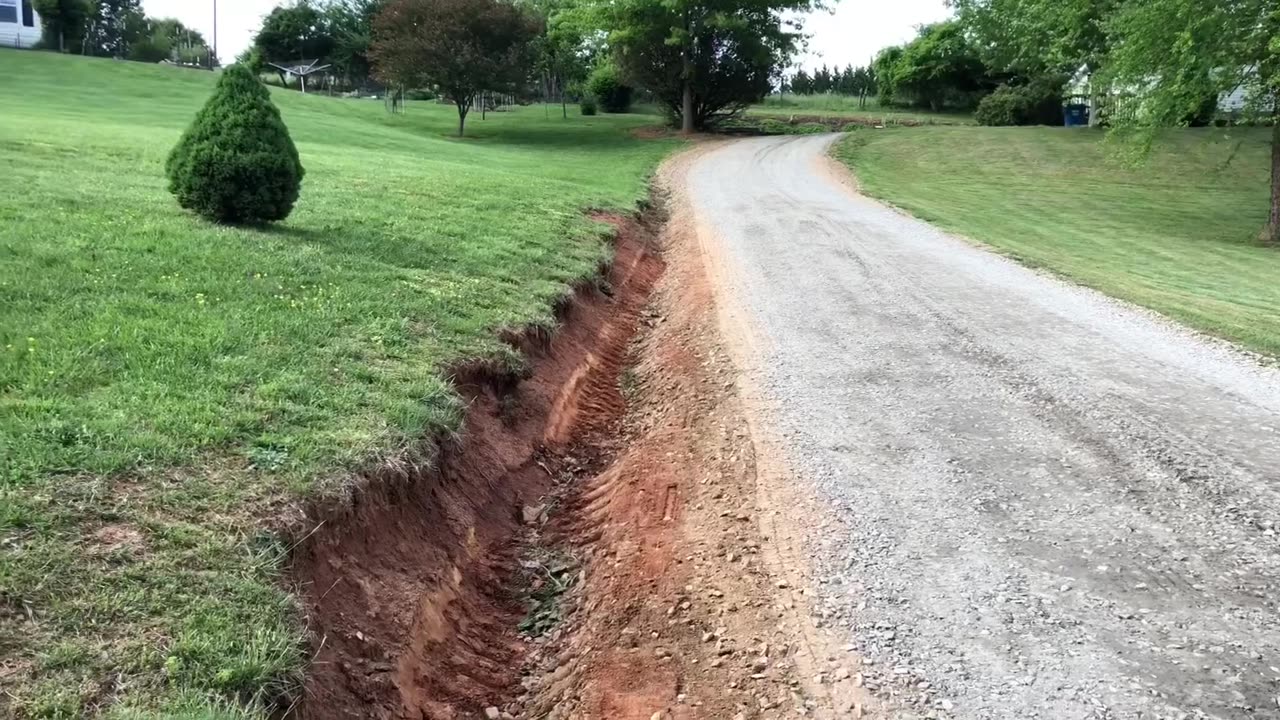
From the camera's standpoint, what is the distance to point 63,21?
61.6 metres

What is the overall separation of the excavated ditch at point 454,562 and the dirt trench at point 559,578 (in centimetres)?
1

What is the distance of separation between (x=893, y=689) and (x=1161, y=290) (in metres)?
10.0

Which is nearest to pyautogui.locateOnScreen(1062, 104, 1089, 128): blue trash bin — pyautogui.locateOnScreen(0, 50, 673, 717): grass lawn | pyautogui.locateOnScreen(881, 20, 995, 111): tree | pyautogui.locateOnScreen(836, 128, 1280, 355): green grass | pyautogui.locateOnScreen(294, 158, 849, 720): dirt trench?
pyautogui.locateOnScreen(836, 128, 1280, 355): green grass

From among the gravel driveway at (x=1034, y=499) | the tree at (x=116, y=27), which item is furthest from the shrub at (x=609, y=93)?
the gravel driveway at (x=1034, y=499)

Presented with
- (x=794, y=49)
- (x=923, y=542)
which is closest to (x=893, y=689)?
(x=923, y=542)

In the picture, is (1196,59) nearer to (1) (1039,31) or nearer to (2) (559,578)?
(1) (1039,31)

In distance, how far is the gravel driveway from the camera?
3338mm

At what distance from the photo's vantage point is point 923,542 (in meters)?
4.30

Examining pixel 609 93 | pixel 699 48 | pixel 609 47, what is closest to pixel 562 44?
pixel 609 47

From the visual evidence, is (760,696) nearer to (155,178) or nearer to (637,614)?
(637,614)

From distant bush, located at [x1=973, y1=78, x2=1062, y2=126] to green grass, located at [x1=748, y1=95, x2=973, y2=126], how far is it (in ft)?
6.44

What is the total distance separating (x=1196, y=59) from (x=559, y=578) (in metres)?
18.6

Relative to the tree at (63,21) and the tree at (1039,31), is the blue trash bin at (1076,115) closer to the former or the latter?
the tree at (1039,31)

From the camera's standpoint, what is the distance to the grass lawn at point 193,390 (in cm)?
297
